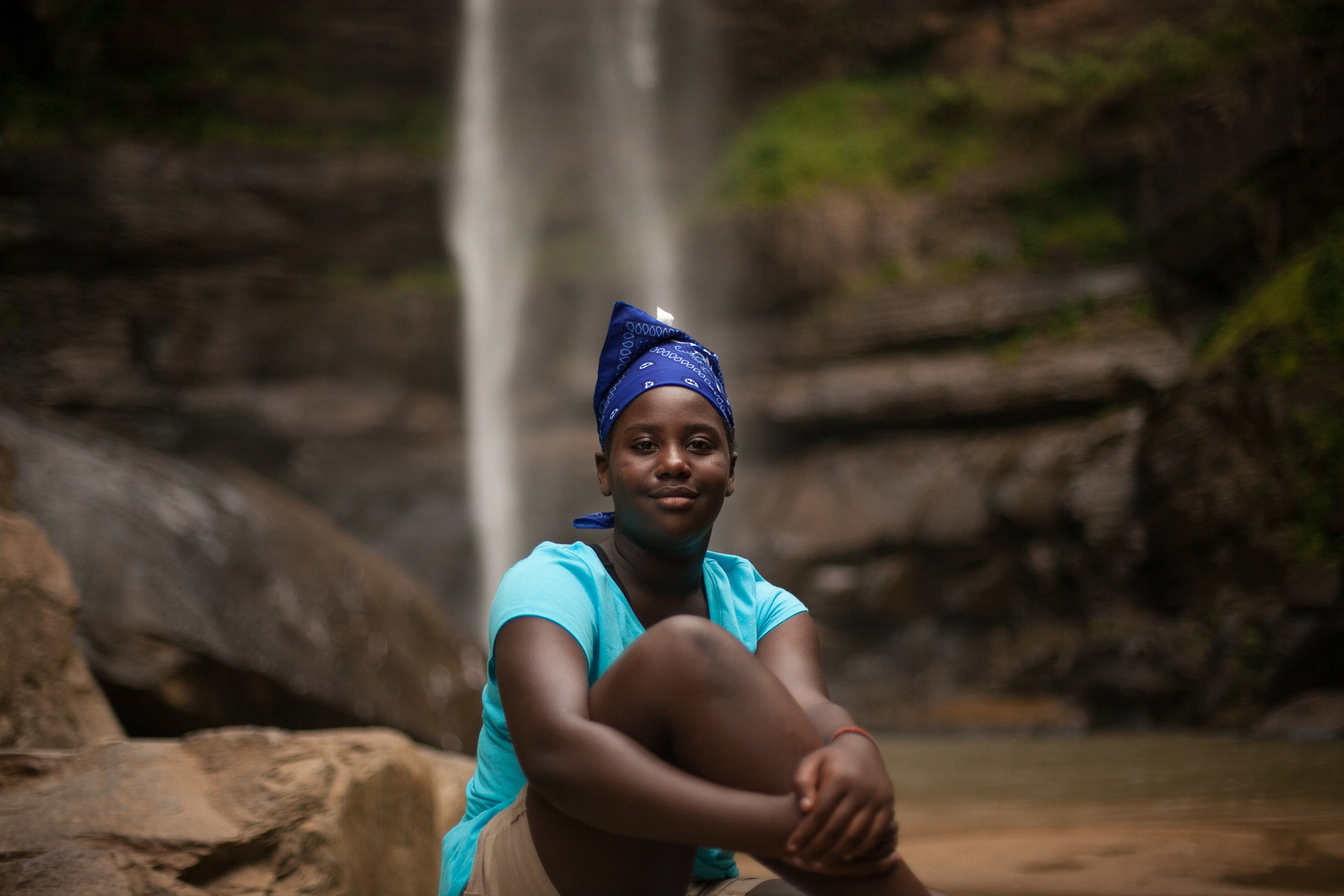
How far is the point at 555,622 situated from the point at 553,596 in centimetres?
5

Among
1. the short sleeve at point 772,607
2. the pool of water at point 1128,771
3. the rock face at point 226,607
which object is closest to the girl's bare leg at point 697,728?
the short sleeve at point 772,607

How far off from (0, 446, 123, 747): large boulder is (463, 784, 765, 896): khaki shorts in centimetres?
181

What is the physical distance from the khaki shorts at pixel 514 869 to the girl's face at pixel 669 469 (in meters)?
0.45

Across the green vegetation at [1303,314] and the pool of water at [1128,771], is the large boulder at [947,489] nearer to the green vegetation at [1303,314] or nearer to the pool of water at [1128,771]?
the green vegetation at [1303,314]

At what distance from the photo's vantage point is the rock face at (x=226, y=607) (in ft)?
13.5

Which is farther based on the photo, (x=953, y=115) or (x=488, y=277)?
(x=488, y=277)

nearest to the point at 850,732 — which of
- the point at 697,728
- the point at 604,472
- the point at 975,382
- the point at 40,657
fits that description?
the point at 697,728

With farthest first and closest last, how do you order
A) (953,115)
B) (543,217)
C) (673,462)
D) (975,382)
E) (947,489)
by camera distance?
(543,217), (953,115), (975,382), (947,489), (673,462)

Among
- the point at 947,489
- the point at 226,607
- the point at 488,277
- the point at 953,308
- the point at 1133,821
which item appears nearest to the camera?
the point at 1133,821

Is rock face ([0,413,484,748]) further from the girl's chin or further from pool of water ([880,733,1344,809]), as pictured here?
the girl's chin

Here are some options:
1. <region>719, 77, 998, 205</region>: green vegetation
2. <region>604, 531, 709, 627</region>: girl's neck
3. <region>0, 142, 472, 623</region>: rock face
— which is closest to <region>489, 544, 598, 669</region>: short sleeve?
<region>604, 531, 709, 627</region>: girl's neck

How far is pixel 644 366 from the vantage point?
171 cm

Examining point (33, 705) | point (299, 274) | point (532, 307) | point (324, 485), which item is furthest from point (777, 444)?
point (33, 705)

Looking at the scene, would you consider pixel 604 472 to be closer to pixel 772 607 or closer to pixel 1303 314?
pixel 772 607
